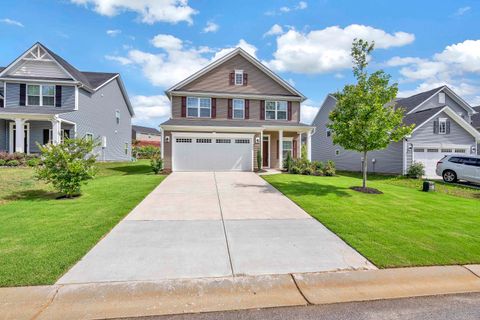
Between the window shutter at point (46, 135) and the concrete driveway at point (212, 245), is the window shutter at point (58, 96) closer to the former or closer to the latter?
the window shutter at point (46, 135)

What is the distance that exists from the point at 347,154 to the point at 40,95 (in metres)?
25.2

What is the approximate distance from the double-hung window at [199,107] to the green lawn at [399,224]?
10273mm

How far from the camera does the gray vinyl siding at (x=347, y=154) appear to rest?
19.0 metres

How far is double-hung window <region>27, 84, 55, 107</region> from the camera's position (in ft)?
60.6

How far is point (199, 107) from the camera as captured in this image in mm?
18828

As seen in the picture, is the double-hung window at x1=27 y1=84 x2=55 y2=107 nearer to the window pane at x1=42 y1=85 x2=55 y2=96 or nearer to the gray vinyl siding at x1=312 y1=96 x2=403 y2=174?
the window pane at x1=42 y1=85 x2=55 y2=96

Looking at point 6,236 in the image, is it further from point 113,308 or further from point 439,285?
point 439,285

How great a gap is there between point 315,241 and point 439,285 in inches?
79.3

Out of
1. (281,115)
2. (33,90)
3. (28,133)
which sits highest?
(33,90)

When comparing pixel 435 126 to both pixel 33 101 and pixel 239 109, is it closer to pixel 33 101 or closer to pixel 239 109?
pixel 239 109

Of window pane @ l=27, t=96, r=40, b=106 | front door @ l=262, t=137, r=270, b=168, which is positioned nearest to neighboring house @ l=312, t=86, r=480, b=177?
front door @ l=262, t=137, r=270, b=168

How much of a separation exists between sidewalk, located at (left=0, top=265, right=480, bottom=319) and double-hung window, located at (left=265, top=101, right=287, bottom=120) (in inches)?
650

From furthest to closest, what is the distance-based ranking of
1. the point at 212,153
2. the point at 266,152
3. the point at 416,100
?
the point at 416,100, the point at 266,152, the point at 212,153

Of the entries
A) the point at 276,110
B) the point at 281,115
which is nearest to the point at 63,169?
the point at 276,110
